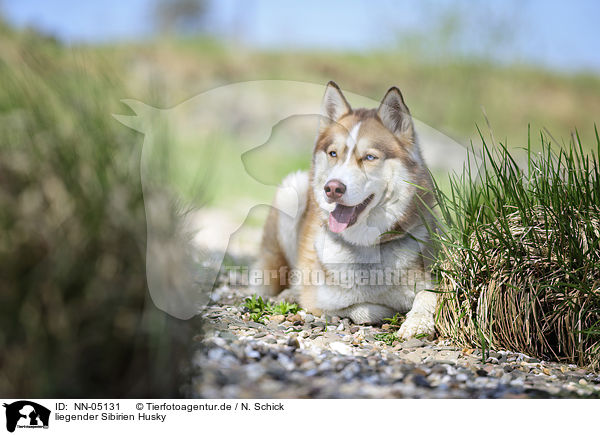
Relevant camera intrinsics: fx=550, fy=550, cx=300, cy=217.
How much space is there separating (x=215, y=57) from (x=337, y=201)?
892 centimetres

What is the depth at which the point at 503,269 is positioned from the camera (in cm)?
296

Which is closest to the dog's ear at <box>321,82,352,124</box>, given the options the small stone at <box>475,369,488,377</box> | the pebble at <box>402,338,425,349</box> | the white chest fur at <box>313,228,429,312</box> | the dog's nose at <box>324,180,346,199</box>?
the dog's nose at <box>324,180,346,199</box>

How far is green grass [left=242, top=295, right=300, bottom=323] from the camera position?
3.43m

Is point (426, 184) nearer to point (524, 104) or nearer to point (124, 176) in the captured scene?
point (124, 176)

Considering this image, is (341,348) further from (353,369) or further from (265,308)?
(265,308)

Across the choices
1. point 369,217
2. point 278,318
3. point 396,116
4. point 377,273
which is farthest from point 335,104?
point 278,318

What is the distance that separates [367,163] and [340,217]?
0.35 m

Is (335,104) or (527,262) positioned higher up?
(335,104)

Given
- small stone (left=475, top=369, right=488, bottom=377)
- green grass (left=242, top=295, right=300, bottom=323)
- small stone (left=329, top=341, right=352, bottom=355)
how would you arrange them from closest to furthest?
1. small stone (left=475, top=369, right=488, bottom=377)
2. small stone (left=329, top=341, right=352, bottom=355)
3. green grass (left=242, top=295, right=300, bottom=323)

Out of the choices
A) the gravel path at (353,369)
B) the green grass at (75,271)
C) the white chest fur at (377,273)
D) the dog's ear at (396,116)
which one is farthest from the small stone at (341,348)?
the dog's ear at (396,116)

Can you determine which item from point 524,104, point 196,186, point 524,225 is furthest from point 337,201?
point 524,104

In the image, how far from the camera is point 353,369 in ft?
8.38

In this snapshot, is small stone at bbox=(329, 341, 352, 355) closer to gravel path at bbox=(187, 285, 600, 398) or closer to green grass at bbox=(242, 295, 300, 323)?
gravel path at bbox=(187, 285, 600, 398)
